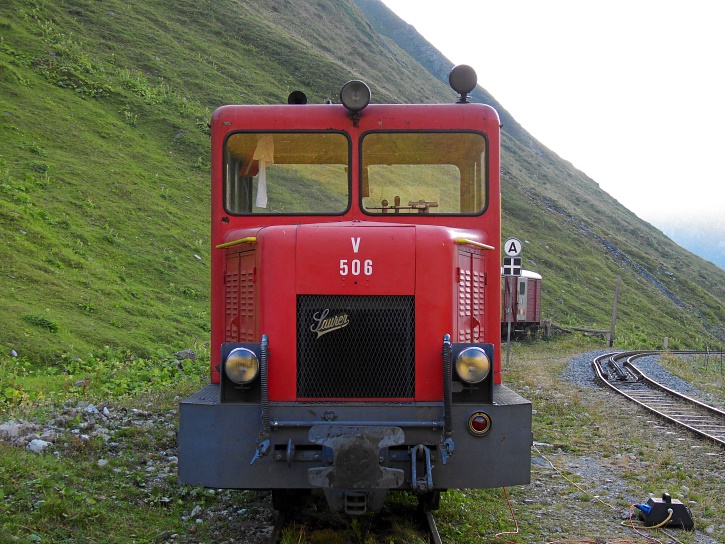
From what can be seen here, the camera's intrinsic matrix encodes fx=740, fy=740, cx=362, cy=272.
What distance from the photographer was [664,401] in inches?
561

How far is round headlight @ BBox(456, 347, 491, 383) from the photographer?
4.84 metres

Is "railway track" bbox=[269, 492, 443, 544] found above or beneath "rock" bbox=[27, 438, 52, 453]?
beneath

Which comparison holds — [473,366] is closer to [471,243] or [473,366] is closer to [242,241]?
[471,243]

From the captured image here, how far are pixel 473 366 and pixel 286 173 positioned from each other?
2.45 meters

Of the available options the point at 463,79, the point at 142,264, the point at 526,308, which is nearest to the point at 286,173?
the point at 463,79

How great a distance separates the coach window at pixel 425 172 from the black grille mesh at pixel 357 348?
1.23 m

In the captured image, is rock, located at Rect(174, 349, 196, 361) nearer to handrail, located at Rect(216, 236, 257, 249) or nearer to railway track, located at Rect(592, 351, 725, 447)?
railway track, located at Rect(592, 351, 725, 447)

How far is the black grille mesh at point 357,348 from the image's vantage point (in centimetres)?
493

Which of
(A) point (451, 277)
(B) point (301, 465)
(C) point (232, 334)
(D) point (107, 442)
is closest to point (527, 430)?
(A) point (451, 277)

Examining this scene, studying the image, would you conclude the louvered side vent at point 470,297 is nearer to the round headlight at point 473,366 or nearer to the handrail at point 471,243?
the handrail at point 471,243

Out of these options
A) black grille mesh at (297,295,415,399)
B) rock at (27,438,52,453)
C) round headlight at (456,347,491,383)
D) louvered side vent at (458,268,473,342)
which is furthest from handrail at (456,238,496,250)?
rock at (27,438,52,453)

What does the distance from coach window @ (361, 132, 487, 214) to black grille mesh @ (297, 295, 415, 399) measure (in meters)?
1.23

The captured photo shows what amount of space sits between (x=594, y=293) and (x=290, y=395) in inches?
1886

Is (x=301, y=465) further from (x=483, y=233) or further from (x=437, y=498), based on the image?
(x=483, y=233)
